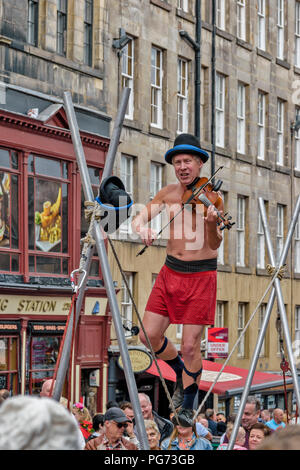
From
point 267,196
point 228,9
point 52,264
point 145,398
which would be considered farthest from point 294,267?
point 145,398

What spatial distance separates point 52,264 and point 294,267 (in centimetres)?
1582

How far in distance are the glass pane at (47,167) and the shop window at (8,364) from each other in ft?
12.3

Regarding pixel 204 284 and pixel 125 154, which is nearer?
pixel 204 284

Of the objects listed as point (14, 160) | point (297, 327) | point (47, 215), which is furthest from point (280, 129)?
point (14, 160)

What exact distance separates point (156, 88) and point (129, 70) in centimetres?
132

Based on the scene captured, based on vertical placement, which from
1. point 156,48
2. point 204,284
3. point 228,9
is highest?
point 228,9

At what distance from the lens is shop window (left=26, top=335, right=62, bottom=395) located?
23.2 meters

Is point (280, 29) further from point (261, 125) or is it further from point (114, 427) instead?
point (114, 427)

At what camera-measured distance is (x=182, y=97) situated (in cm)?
3078

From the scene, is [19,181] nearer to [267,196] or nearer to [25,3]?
[25,3]

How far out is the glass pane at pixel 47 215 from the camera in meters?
24.0

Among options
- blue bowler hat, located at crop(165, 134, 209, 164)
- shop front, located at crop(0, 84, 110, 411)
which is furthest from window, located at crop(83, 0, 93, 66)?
blue bowler hat, located at crop(165, 134, 209, 164)

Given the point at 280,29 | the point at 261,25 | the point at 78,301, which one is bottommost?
the point at 78,301

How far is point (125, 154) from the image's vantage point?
28.0 m
